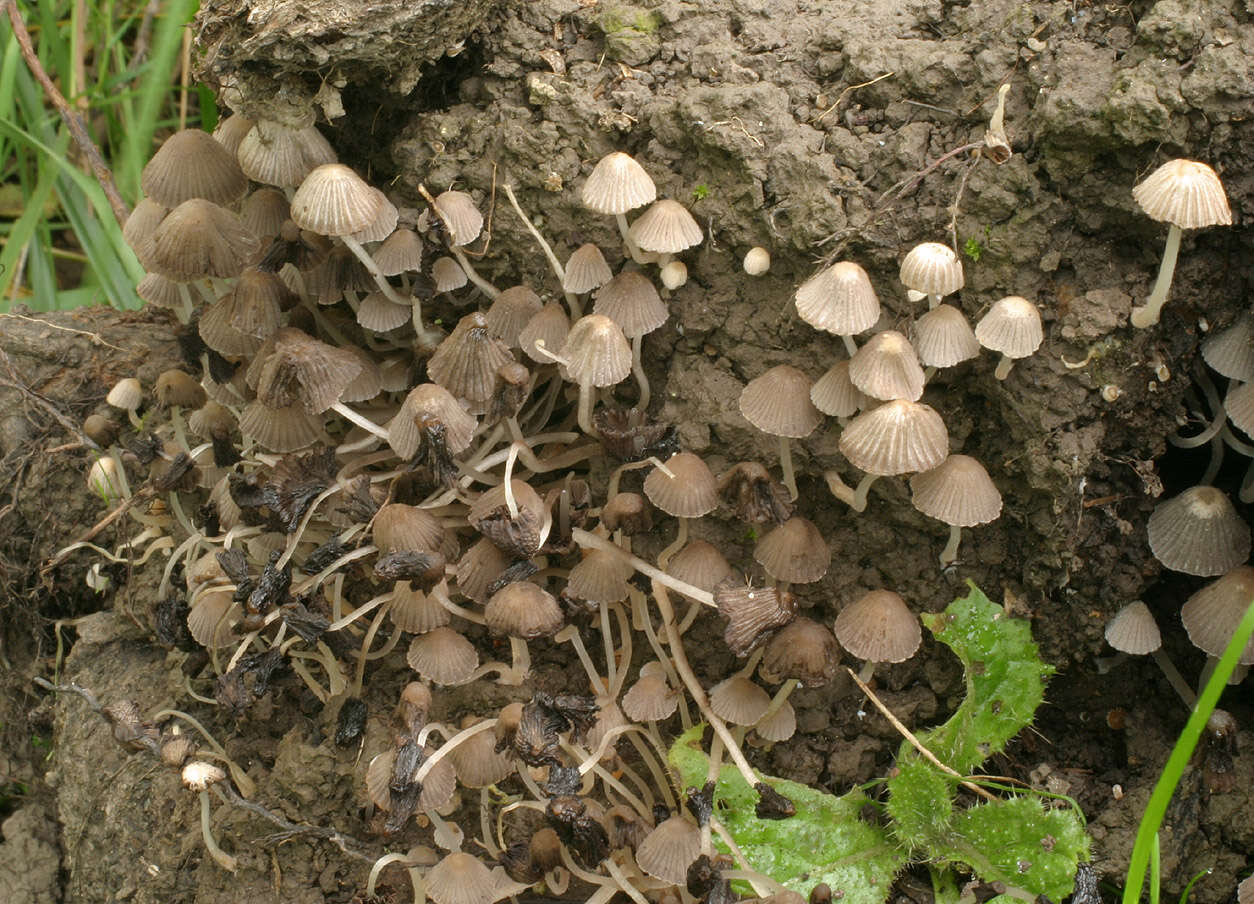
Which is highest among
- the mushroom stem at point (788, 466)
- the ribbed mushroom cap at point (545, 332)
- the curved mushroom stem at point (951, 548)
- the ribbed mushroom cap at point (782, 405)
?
the ribbed mushroom cap at point (545, 332)

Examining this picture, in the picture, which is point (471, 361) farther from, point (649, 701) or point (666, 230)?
point (649, 701)

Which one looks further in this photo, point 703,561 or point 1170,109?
point 703,561

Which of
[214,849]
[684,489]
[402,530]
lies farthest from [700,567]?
[214,849]

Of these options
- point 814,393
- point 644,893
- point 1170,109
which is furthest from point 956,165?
point 644,893

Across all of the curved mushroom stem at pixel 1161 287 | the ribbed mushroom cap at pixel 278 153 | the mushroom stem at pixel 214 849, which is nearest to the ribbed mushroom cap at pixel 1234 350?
the curved mushroom stem at pixel 1161 287

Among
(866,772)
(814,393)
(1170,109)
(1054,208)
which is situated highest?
(1170,109)

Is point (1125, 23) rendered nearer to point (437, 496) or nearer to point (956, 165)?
point (956, 165)

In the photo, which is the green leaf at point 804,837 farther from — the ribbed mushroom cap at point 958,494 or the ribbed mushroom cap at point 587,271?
the ribbed mushroom cap at point 587,271
